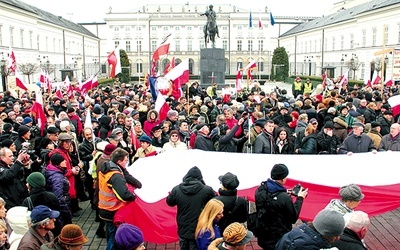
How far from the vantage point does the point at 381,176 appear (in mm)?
6258

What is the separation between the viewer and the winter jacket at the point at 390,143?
7906 millimetres

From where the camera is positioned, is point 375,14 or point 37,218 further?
point 375,14

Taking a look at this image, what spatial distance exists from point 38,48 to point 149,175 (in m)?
52.6

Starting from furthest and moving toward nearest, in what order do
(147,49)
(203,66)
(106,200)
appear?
1. (147,49)
2. (203,66)
3. (106,200)

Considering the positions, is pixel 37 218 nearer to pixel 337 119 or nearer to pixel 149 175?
pixel 149 175

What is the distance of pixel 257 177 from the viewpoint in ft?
20.5

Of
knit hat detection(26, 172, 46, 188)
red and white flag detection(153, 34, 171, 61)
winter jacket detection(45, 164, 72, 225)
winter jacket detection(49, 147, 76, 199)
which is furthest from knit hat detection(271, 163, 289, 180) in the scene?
red and white flag detection(153, 34, 171, 61)

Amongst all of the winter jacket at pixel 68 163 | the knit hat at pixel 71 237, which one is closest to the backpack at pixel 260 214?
the knit hat at pixel 71 237

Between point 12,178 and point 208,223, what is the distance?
3044mm

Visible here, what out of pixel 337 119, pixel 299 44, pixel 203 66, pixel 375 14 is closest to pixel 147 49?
pixel 299 44

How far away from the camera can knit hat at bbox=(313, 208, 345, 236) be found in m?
3.56

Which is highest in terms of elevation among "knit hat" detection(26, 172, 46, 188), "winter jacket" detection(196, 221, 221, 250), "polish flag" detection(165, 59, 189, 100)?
"polish flag" detection(165, 59, 189, 100)

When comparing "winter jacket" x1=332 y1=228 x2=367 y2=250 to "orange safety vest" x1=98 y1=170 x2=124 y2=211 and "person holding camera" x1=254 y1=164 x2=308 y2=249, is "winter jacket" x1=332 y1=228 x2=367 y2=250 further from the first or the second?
"orange safety vest" x1=98 y1=170 x2=124 y2=211

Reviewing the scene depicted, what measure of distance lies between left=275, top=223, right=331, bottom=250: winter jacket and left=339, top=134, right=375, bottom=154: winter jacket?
4.47 metres
